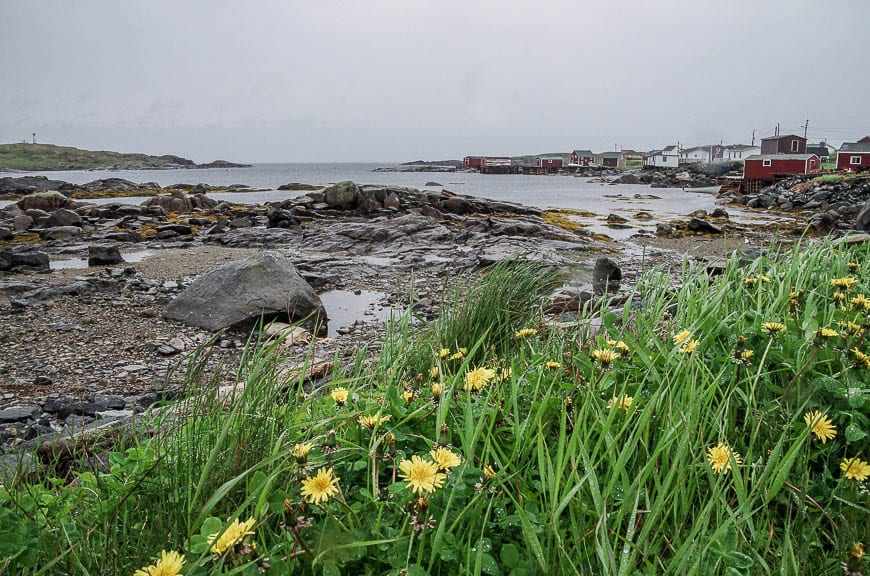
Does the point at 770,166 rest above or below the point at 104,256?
above

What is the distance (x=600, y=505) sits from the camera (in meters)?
1.48

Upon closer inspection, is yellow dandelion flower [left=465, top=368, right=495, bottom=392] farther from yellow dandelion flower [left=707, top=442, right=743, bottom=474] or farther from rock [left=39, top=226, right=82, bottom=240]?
rock [left=39, top=226, right=82, bottom=240]

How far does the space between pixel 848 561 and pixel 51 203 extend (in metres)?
26.1

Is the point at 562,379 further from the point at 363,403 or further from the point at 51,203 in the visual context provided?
the point at 51,203

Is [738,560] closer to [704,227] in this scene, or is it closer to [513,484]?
[513,484]

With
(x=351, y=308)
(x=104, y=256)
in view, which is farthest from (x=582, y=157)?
(x=351, y=308)

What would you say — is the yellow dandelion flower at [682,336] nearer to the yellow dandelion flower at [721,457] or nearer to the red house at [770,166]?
the yellow dandelion flower at [721,457]

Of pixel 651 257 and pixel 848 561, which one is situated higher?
pixel 848 561

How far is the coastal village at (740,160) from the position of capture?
51844mm

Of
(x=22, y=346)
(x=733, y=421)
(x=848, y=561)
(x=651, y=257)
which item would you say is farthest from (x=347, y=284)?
(x=848, y=561)

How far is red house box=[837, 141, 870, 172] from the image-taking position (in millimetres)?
53062

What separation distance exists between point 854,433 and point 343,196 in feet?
70.1

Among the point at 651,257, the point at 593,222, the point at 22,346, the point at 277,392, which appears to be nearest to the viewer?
the point at 277,392

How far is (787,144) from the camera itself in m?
64.8
